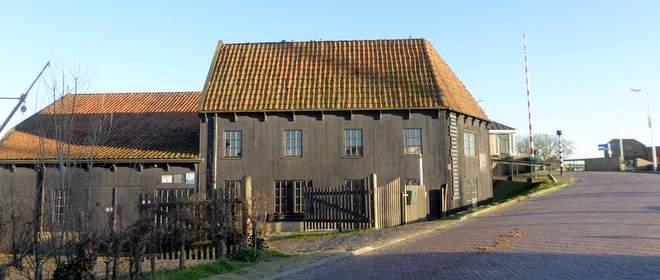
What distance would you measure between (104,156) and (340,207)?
35.4 feet

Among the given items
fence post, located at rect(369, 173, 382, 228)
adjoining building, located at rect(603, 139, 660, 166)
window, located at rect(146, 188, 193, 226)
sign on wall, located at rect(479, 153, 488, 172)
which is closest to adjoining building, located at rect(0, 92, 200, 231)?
window, located at rect(146, 188, 193, 226)

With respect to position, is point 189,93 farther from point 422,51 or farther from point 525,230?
point 525,230

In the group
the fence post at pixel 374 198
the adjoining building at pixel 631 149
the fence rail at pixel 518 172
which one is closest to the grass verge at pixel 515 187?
the fence rail at pixel 518 172

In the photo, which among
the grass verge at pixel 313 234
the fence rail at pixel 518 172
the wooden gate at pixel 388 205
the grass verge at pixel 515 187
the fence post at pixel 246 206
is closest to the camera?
the fence post at pixel 246 206

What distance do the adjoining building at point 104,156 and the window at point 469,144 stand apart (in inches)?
490

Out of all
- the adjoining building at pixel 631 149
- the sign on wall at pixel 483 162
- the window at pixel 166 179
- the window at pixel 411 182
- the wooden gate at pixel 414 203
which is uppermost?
the adjoining building at pixel 631 149

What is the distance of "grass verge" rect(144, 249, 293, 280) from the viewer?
10359 millimetres

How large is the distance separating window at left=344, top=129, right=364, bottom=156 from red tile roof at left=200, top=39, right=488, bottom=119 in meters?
1.10

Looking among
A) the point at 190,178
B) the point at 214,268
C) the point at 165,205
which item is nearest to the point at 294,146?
the point at 190,178

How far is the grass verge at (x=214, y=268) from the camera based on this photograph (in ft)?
34.0

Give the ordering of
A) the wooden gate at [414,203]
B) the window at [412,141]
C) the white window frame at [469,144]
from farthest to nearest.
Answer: the white window frame at [469,144] < the window at [412,141] < the wooden gate at [414,203]

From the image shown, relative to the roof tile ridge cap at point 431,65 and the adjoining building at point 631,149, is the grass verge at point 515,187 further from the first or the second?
the adjoining building at point 631,149

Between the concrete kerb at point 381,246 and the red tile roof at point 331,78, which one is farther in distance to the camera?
the red tile roof at point 331,78

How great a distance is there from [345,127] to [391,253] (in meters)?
11.2
